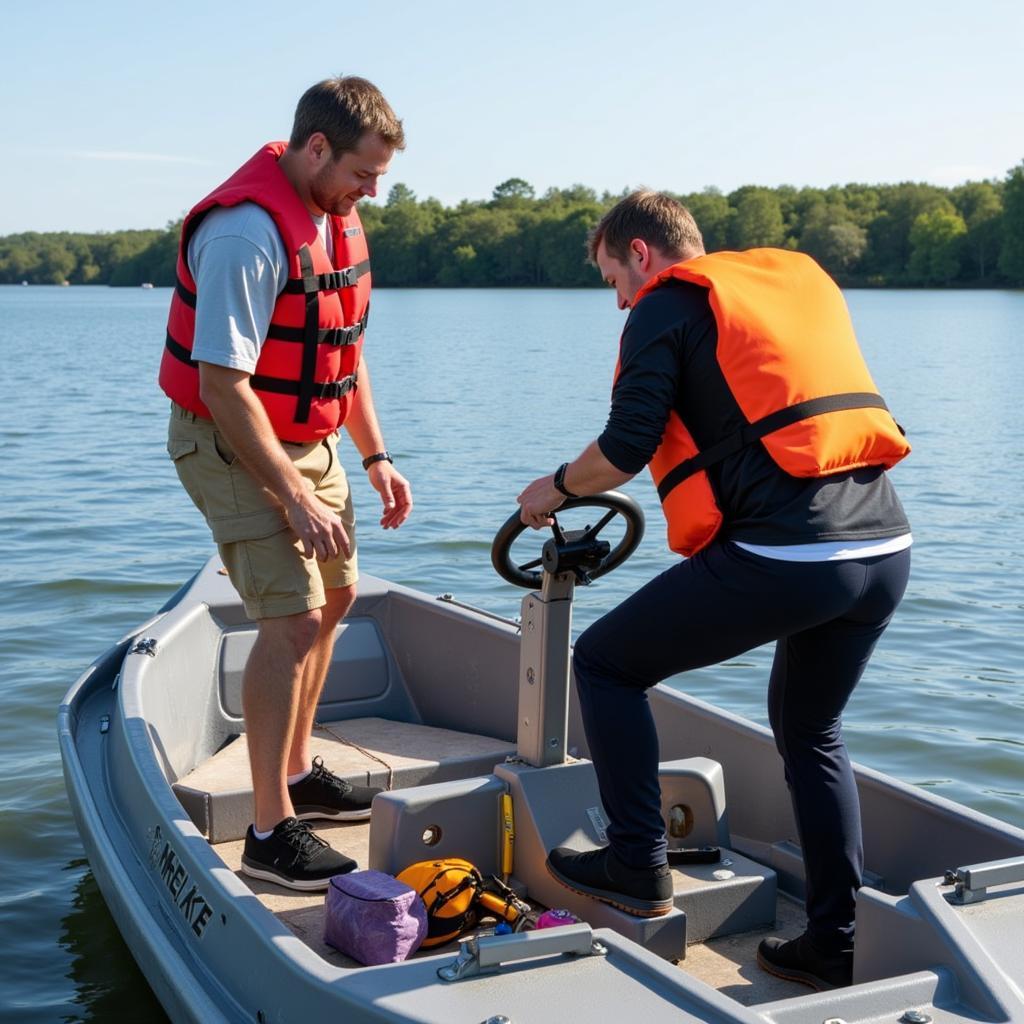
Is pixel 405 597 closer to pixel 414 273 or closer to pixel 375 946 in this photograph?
pixel 375 946

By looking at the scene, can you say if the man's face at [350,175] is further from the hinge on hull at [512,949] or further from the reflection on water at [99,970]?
the reflection on water at [99,970]

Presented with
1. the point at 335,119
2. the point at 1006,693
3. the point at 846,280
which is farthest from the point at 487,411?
the point at 846,280

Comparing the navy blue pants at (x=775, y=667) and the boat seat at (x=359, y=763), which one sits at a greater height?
the navy blue pants at (x=775, y=667)

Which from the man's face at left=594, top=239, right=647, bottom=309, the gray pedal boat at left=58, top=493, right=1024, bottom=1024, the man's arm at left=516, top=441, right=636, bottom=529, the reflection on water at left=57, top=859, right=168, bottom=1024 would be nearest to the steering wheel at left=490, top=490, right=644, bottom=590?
the gray pedal boat at left=58, top=493, right=1024, bottom=1024

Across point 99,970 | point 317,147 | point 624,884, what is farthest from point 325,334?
point 99,970

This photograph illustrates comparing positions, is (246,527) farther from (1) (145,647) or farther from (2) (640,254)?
(1) (145,647)

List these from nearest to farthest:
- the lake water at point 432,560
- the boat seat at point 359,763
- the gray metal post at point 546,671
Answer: the gray metal post at point 546,671 → the boat seat at point 359,763 → the lake water at point 432,560

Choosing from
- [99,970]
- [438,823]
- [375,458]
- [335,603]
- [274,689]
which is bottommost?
[99,970]

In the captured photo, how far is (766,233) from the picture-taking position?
80938 mm

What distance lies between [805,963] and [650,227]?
1.60 m

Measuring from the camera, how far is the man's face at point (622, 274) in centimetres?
295

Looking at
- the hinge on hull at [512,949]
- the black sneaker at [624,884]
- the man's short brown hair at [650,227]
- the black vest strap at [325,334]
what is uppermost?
the man's short brown hair at [650,227]

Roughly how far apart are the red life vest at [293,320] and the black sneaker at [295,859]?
38.8 inches

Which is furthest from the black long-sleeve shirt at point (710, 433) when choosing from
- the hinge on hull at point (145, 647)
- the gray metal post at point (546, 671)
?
the hinge on hull at point (145, 647)
